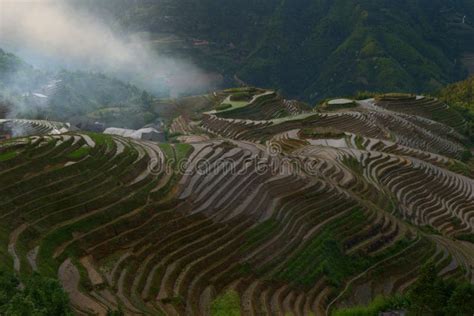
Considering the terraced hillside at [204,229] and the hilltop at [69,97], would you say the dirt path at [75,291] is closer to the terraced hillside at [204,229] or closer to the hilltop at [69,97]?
the terraced hillside at [204,229]

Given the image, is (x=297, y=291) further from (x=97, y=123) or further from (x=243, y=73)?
(x=243, y=73)

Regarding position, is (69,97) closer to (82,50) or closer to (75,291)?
(82,50)

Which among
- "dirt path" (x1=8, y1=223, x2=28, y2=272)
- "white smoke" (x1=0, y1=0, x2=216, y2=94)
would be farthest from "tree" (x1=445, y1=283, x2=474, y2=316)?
"white smoke" (x1=0, y1=0, x2=216, y2=94)

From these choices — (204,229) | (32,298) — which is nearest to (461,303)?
(204,229)

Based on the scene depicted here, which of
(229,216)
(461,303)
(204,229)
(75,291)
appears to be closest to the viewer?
(461,303)

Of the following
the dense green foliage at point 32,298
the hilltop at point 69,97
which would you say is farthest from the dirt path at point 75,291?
the hilltop at point 69,97
